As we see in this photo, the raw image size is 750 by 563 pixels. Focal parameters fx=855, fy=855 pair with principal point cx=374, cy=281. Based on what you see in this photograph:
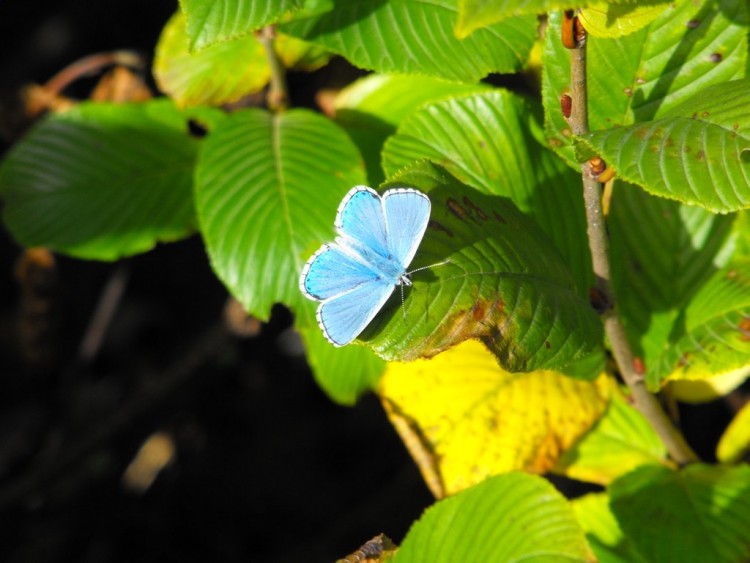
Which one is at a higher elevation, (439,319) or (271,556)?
(439,319)

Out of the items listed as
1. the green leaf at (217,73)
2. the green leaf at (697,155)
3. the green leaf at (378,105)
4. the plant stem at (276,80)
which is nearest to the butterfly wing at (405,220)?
the green leaf at (697,155)

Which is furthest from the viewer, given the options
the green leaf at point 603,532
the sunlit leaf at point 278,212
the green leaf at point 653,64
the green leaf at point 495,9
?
the sunlit leaf at point 278,212

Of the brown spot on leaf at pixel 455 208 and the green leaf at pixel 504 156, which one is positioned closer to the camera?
the brown spot on leaf at pixel 455 208

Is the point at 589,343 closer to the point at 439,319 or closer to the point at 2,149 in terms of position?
the point at 439,319

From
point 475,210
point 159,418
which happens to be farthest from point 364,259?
point 159,418

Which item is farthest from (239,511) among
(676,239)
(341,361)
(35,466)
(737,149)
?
(737,149)

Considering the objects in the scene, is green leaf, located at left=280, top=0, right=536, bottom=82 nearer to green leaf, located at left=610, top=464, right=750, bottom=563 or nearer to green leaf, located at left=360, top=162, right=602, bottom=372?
green leaf, located at left=360, top=162, right=602, bottom=372

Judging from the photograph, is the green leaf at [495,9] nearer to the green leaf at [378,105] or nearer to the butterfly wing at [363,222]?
the butterfly wing at [363,222]
